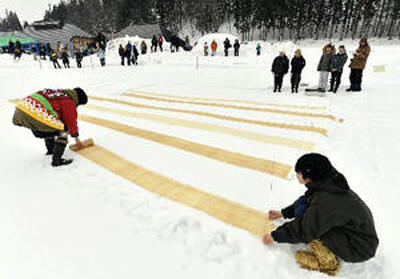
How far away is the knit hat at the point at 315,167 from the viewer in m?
1.94

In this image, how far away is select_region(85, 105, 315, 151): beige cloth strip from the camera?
14.7 ft

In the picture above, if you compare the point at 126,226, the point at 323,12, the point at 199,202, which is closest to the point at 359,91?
the point at 199,202

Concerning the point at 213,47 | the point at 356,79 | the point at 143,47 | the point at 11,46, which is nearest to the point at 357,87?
the point at 356,79

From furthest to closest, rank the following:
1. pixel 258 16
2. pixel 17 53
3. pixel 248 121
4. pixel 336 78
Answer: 1. pixel 258 16
2. pixel 17 53
3. pixel 336 78
4. pixel 248 121

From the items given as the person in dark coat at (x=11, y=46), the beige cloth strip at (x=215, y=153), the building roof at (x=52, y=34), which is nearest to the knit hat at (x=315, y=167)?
the beige cloth strip at (x=215, y=153)

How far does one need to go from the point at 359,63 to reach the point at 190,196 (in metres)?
8.23

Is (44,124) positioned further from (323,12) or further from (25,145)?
(323,12)

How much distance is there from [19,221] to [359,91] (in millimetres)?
9868

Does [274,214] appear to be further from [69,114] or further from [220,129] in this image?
[69,114]

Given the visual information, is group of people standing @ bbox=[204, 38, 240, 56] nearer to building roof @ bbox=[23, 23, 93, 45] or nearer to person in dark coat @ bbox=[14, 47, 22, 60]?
person in dark coat @ bbox=[14, 47, 22, 60]

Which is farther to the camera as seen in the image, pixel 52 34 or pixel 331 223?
pixel 52 34

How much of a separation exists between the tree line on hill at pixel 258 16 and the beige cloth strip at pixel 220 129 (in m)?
41.3

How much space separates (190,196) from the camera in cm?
312

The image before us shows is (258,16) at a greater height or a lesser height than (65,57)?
greater
